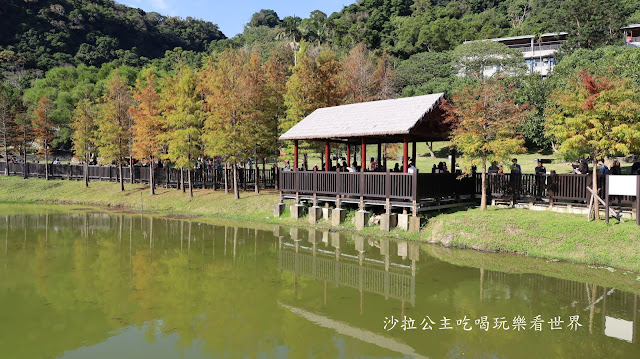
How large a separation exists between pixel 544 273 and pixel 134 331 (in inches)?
Result: 412

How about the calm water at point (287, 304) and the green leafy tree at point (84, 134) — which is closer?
the calm water at point (287, 304)

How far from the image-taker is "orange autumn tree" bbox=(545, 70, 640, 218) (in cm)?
1356

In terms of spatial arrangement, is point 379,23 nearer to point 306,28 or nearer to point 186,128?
point 306,28

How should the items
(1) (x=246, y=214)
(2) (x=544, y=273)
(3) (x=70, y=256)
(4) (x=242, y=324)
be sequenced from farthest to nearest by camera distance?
(1) (x=246, y=214), (3) (x=70, y=256), (2) (x=544, y=273), (4) (x=242, y=324)

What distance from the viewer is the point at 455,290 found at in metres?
11.3

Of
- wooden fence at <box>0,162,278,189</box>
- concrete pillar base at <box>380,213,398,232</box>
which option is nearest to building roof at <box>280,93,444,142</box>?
concrete pillar base at <box>380,213,398,232</box>

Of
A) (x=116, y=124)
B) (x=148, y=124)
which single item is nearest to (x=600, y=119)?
(x=148, y=124)

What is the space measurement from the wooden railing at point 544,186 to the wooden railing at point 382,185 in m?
1.26

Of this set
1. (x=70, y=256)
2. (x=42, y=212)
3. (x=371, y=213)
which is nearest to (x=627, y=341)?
(x=371, y=213)

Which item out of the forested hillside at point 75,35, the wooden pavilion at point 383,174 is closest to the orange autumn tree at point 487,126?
the wooden pavilion at point 383,174

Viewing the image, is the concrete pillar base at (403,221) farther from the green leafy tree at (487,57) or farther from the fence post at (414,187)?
the green leafy tree at (487,57)

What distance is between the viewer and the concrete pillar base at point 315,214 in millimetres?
20688

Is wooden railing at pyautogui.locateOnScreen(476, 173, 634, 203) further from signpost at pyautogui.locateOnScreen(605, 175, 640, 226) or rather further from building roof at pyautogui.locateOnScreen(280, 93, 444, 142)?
building roof at pyautogui.locateOnScreen(280, 93, 444, 142)

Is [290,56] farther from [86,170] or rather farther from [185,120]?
[185,120]
